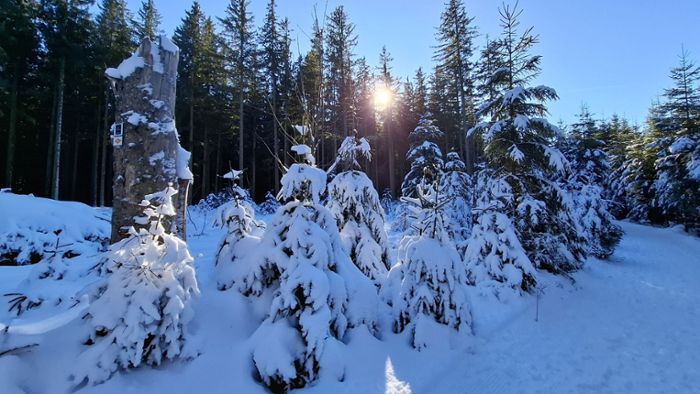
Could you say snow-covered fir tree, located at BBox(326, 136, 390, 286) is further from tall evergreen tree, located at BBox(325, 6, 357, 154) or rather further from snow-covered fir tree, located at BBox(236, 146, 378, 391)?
tall evergreen tree, located at BBox(325, 6, 357, 154)

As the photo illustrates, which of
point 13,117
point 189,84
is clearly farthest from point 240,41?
point 13,117

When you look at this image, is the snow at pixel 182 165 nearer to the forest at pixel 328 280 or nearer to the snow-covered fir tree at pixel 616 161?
the forest at pixel 328 280

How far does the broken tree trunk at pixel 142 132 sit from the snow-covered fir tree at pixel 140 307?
0.71 metres

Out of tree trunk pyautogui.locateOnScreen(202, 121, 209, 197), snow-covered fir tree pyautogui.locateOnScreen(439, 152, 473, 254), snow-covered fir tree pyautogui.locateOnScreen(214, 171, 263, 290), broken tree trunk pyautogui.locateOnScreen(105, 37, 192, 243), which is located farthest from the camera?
tree trunk pyautogui.locateOnScreen(202, 121, 209, 197)

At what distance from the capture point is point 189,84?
2273 cm

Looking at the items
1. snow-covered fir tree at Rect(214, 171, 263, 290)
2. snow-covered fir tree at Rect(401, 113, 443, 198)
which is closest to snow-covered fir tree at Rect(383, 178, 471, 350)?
snow-covered fir tree at Rect(214, 171, 263, 290)

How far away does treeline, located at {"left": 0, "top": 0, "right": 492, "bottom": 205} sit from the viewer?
16.9 meters

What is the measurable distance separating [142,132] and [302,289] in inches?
95.8

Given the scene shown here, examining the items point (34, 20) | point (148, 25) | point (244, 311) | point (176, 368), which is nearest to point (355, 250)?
point (244, 311)

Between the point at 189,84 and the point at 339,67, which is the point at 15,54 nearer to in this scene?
the point at 189,84

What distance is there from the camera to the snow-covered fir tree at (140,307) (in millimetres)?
2852

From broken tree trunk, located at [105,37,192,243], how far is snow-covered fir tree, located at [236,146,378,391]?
127 centimetres

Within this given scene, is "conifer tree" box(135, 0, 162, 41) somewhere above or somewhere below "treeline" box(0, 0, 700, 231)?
above

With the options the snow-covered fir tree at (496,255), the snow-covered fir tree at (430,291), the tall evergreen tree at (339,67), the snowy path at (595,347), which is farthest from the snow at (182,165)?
the tall evergreen tree at (339,67)
